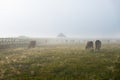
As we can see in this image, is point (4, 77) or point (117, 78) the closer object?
Result: point (117, 78)

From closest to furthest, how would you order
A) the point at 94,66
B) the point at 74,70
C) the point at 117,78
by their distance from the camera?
the point at 117,78 < the point at 74,70 < the point at 94,66

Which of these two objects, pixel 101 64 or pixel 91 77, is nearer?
pixel 91 77

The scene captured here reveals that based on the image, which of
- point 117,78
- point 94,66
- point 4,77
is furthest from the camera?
point 94,66

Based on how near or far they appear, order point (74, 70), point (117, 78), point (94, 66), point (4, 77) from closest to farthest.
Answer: point (117, 78) → point (4, 77) → point (74, 70) → point (94, 66)

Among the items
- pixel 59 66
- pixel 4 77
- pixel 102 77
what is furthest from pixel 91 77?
pixel 4 77

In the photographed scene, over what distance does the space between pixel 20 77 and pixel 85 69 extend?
6734 millimetres

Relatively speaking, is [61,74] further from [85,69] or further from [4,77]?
[4,77]

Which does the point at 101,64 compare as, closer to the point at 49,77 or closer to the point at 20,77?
the point at 49,77

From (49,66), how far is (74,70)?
365 cm

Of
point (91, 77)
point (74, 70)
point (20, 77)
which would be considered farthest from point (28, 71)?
point (91, 77)

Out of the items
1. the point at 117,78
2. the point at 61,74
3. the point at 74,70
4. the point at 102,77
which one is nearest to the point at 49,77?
the point at 61,74

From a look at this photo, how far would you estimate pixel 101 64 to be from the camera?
81.1 feet

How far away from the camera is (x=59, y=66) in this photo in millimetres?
24094

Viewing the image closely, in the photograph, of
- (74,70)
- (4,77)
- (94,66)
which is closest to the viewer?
(4,77)
